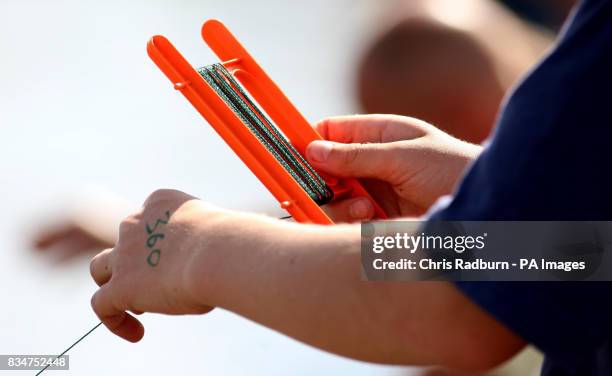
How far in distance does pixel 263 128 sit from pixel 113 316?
0.78 feet

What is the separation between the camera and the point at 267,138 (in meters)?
0.93

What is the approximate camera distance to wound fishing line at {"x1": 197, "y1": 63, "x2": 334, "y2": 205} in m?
0.92

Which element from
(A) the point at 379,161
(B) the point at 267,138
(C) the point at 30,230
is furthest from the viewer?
(C) the point at 30,230

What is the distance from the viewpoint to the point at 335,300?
0.65 metres

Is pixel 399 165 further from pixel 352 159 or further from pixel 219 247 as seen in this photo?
pixel 219 247

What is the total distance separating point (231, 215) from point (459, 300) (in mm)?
186

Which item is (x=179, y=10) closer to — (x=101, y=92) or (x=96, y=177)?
(x=101, y=92)

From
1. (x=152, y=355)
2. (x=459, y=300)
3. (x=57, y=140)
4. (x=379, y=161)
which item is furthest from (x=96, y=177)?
(x=459, y=300)

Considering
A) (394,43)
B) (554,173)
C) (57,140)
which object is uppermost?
(57,140)

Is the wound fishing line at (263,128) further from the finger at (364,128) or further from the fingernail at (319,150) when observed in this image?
the finger at (364,128)

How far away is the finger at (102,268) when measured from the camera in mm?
798

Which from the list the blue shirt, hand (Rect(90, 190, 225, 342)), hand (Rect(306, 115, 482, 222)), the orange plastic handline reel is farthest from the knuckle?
the blue shirt

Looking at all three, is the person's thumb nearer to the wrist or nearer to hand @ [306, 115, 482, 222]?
hand @ [306, 115, 482, 222]

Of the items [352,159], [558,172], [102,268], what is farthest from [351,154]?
[558,172]
